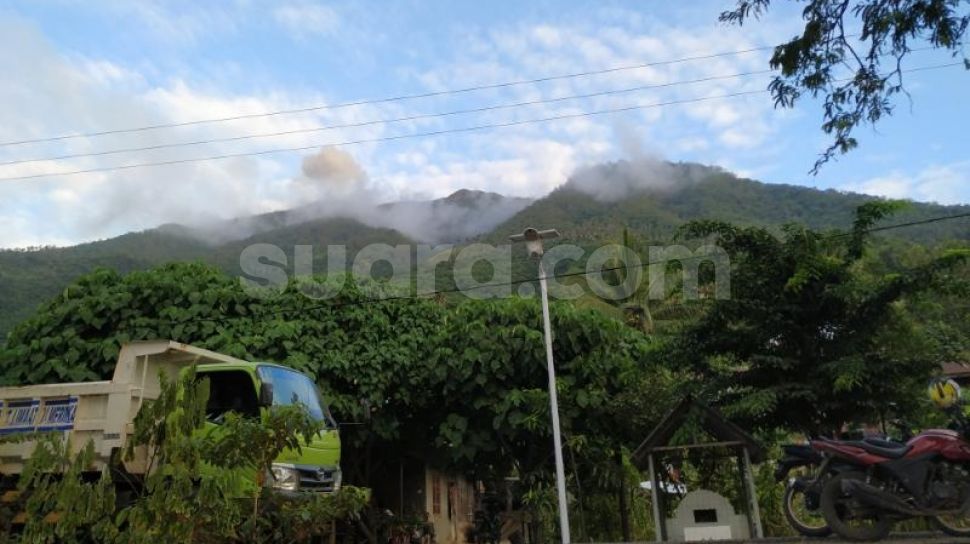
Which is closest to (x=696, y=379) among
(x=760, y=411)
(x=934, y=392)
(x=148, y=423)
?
(x=760, y=411)

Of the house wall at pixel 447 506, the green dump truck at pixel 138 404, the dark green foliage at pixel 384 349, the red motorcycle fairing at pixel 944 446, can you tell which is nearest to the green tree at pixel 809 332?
the dark green foliage at pixel 384 349

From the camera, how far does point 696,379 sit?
9.90 meters

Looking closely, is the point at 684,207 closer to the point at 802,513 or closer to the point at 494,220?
the point at 494,220

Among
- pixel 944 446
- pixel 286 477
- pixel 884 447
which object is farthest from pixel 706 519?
pixel 286 477

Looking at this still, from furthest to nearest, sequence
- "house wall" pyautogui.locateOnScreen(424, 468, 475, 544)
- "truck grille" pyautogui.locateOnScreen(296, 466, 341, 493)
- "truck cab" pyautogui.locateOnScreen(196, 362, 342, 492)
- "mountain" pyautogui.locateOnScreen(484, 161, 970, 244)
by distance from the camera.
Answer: "mountain" pyautogui.locateOnScreen(484, 161, 970, 244), "house wall" pyautogui.locateOnScreen(424, 468, 475, 544), "truck grille" pyautogui.locateOnScreen(296, 466, 341, 493), "truck cab" pyautogui.locateOnScreen(196, 362, 342, 492)

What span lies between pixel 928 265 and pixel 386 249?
12.6 m

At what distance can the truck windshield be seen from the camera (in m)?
8.57

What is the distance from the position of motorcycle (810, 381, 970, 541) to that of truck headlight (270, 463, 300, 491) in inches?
214

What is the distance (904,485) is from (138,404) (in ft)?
24.3

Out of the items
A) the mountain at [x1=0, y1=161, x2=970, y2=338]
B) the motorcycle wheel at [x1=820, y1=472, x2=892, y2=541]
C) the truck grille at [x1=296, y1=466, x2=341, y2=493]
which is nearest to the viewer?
the motorcycle wheel at [x1=820, y1=472, x2=892, y2=541]

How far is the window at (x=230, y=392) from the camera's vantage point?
832 centimetres

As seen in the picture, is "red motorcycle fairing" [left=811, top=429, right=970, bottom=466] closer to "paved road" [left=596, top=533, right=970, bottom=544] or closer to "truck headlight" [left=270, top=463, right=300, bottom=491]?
"paved road" [left=596, top=533, right=970, bottom=544]

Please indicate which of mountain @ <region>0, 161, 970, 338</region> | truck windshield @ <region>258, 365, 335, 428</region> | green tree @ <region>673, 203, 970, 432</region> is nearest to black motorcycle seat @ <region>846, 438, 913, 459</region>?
green tree @ <region>673, 203, 970, 432</region>

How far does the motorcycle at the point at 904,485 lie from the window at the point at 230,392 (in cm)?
612
